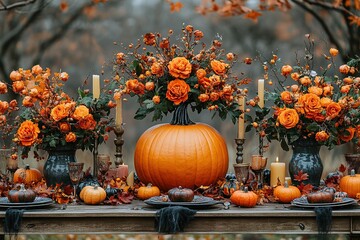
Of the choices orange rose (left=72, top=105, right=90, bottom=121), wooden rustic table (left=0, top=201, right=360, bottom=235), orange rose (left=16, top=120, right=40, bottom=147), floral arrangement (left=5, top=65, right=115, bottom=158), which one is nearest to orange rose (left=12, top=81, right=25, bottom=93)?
floral arrangement (left=5, top=65, right=115, bottom=158)

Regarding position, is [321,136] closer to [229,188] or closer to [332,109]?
[332,109]

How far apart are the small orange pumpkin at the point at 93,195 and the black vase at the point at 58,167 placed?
9.1 inches

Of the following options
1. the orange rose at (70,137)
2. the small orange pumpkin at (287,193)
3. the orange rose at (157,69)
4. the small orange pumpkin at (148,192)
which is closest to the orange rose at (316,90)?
the small orange pumpkin at (287,193)

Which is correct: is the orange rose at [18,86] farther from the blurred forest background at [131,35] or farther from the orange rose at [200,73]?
the blurred forest background at [131,35]

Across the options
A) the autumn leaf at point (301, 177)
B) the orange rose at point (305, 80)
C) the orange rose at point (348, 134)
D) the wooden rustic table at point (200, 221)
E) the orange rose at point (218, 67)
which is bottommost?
the wooden rustic table at point (200, 221)

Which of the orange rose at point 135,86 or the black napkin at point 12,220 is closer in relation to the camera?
the black napkin at point 12,220

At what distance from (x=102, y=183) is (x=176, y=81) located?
0.60 m

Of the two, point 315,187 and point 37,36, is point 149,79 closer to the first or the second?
point 315,187

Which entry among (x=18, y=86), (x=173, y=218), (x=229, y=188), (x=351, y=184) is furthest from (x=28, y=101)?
(x=351, y=184)

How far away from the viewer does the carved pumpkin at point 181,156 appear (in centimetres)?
383

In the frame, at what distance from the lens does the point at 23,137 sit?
3746mm

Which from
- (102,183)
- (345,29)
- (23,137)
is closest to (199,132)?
(102,183)

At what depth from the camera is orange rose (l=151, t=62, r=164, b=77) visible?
380 cm

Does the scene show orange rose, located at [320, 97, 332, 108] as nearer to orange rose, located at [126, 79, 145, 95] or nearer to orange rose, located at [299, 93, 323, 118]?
orange rose, located at [299, 93, 323, 118]
